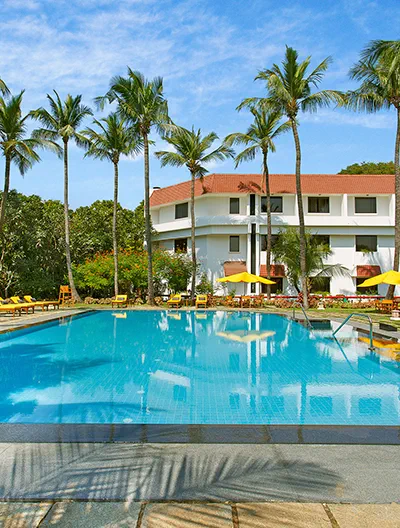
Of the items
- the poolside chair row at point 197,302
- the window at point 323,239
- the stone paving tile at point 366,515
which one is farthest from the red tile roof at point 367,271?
the stone paving tile at point 366,515

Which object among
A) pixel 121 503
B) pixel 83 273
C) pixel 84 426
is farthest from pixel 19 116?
pixel 121 503

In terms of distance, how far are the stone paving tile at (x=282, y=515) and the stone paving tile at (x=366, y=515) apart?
11 cm

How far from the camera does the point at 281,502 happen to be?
11.2 feet

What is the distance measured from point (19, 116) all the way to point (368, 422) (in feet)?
77.2

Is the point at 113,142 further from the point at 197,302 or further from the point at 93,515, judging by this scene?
the point at 93,515

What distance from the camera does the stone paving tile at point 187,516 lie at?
309 centimetres

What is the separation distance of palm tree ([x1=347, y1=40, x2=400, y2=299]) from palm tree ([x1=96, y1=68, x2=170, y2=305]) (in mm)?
10667

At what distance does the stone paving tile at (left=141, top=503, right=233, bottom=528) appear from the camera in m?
3.09

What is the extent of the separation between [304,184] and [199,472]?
105 feet

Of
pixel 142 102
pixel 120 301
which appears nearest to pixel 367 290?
pixel 120 301

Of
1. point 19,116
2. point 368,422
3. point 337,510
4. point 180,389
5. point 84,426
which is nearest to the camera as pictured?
point 337,510

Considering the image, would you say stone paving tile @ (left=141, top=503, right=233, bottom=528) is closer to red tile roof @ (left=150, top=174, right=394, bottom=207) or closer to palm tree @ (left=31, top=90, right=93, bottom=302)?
palm tree @ (left=31, top=90, right=93, bottom=302)

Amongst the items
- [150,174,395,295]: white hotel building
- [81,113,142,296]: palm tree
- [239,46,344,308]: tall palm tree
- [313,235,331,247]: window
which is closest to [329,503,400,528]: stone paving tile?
[239,46,344,308]: tall palm tree

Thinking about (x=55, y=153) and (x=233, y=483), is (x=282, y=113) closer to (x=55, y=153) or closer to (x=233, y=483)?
(x=55, y=153)
